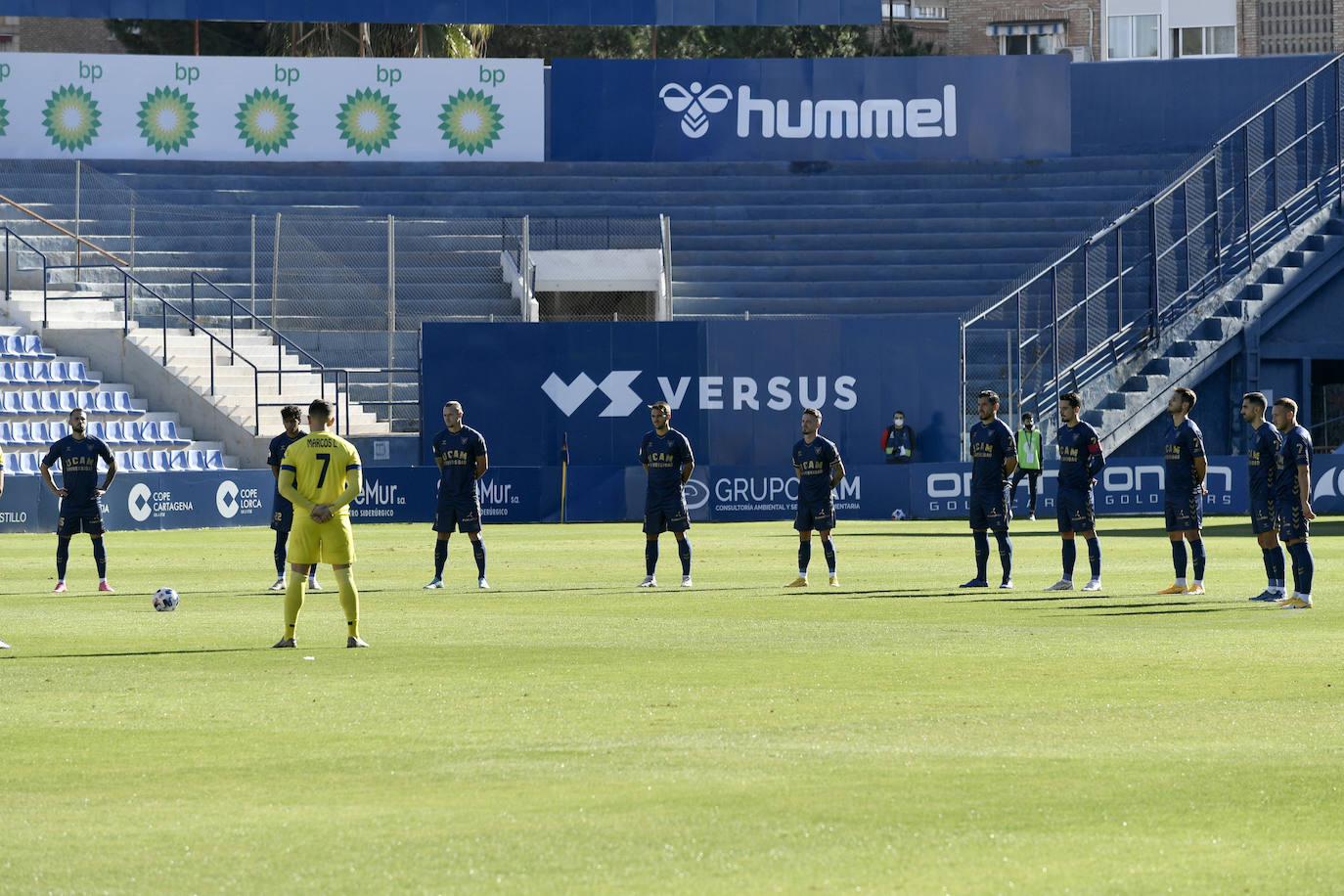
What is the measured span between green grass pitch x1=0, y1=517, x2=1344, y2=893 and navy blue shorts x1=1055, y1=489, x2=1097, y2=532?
5.10ft

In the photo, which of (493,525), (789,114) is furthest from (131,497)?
(789,114)

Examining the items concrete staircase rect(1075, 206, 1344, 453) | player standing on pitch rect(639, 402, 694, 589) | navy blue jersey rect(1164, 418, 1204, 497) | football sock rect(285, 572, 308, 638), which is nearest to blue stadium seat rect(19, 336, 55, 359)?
player standing on pitch rect(639, 402, 694, 589)

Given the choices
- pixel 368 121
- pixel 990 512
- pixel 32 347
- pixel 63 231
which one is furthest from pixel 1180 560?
pixel 368 121

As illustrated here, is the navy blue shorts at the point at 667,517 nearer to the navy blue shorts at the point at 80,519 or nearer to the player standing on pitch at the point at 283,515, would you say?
the player standing on pitch at the point at 283,515

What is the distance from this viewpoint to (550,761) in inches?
347

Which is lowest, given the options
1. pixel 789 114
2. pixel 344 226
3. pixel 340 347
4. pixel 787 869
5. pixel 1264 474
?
pixel 787 869

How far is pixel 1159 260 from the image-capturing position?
40250 mm

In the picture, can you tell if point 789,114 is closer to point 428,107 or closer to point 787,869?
point 428,107

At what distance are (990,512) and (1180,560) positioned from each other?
6.91 feet

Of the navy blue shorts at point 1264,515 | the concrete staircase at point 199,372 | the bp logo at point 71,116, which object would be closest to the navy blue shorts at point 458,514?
the navy blue shorts at point 1264,515

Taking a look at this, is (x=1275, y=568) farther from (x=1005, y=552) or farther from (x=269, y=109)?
(x=269, y=109)

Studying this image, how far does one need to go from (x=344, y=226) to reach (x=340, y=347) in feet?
12.1

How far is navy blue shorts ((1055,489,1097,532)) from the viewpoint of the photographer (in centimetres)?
1928

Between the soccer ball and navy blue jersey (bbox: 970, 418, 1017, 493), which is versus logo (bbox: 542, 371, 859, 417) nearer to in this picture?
navy blue jersey (bbox: 970, 418, 1017, 493)
